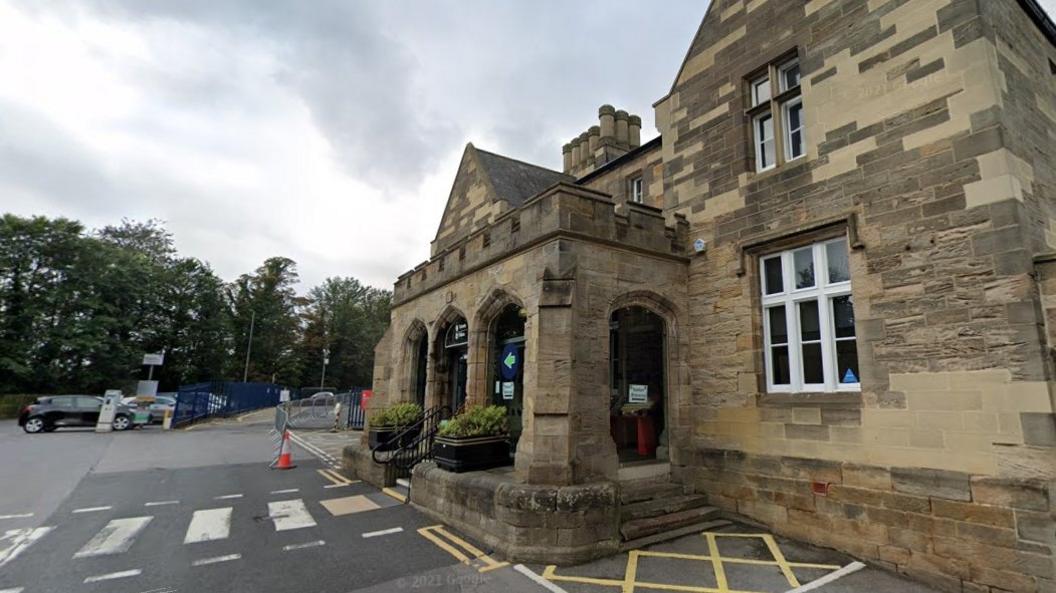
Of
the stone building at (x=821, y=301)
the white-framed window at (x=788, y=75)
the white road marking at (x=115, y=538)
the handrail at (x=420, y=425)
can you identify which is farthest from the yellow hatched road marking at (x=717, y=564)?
the white road marking at (x=115, y=538)

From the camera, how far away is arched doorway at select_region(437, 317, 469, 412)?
11.1 metres

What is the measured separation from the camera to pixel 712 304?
826 centimetres

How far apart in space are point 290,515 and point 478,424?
345cm

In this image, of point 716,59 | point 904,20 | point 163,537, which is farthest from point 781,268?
point 163,537

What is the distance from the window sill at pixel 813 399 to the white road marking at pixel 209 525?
8100 mm

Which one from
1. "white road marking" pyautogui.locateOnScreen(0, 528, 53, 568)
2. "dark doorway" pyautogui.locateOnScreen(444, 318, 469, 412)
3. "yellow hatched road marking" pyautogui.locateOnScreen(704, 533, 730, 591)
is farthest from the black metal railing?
"yellow hatched road marking" pyautogui.locateOnScreen(704, 533, 730, 591)

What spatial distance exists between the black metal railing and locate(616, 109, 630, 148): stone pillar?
12731 millimetres

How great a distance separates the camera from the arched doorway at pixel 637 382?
31.7 feet

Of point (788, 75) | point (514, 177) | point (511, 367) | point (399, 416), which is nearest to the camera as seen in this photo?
point (788, 75)

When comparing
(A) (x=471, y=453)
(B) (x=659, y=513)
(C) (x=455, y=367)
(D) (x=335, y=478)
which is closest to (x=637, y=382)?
(B) (x=659, y=513)

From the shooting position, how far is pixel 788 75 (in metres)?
8.23

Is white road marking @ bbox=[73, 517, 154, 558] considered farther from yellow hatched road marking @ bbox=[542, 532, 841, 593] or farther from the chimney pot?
the chimney pot

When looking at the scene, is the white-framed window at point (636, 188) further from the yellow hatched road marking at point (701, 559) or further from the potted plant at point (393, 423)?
the yellow hatched road marking at point (701, 559)

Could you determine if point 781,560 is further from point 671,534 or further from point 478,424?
point 478,424
